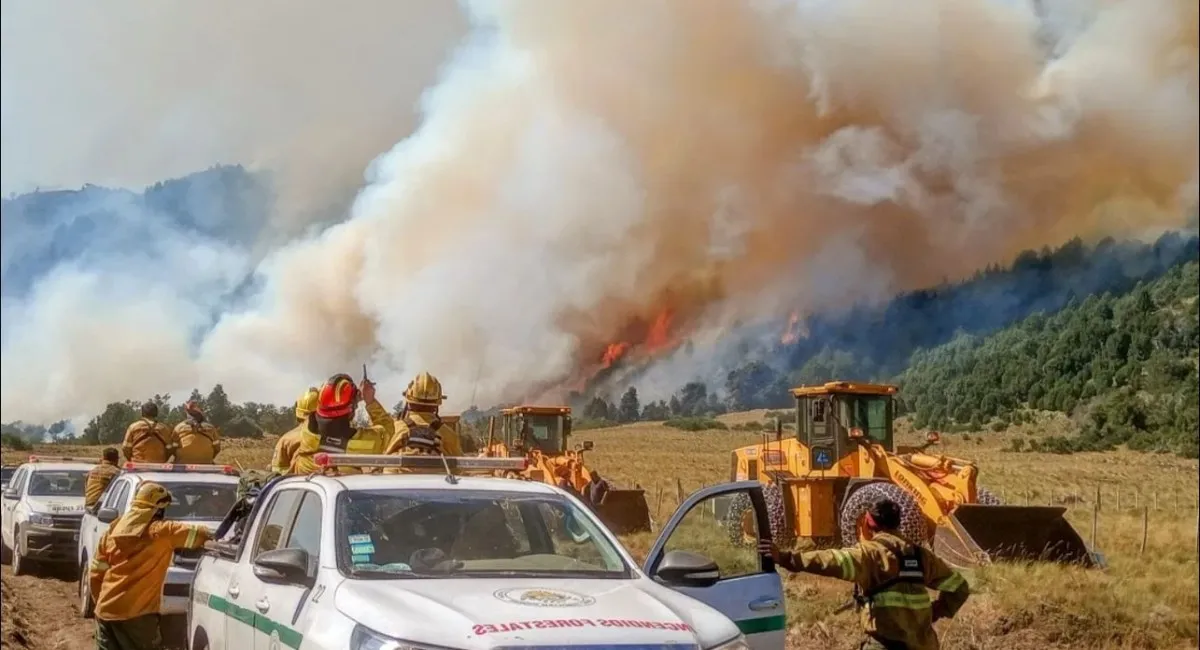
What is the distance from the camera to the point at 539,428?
499 inches

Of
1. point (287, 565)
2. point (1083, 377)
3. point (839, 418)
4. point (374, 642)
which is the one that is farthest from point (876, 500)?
point (374, 642)

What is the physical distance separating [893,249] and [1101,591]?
3.96 m

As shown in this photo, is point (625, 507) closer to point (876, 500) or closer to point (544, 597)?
point (876, 500)

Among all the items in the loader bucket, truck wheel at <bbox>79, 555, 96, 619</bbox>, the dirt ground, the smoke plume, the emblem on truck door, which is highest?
the smoke plume

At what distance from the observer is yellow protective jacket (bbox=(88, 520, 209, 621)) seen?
7039 millimetres

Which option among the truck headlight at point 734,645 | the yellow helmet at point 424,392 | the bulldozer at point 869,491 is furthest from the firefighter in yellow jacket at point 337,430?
the truck headlight at point 734,645

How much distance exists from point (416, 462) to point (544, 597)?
1.70 m

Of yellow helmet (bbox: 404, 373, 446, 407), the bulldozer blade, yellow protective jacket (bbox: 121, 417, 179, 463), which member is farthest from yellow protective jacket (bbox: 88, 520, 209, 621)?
yellow protective jacket (bbox: 121, 417, 179, 463)

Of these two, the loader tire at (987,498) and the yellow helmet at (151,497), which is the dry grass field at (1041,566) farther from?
the yellow helmet at (151,497)

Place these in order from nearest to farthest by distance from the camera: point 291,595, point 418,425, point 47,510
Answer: point 291,595
point 418,425
point 47,510

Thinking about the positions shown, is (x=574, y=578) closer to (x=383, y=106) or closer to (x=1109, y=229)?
(x=383, y=106)

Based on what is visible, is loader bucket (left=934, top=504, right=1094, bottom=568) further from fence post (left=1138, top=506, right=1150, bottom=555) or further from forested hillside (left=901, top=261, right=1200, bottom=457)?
forested hillside (left=901, top=261, right=1200, bottom=457)

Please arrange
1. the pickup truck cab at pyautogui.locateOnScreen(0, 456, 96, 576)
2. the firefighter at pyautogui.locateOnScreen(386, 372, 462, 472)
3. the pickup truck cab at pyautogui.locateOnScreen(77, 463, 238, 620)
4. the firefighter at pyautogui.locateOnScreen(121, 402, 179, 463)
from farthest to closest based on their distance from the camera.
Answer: the pickup truck cab at pyautogui.locateOnScreen(0, 456, 96, 576)
the firefighter at pyautogui.locateOnScreen(121, 402, 179, 463)
the pickup truck cab at pyautogui.locateOnScreen(77, 463, 238, 620)
the firefighter at pyautogui.locateOnScreen(386, 372, 462, 472)

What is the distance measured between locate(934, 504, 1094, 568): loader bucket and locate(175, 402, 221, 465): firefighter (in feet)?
23.9
